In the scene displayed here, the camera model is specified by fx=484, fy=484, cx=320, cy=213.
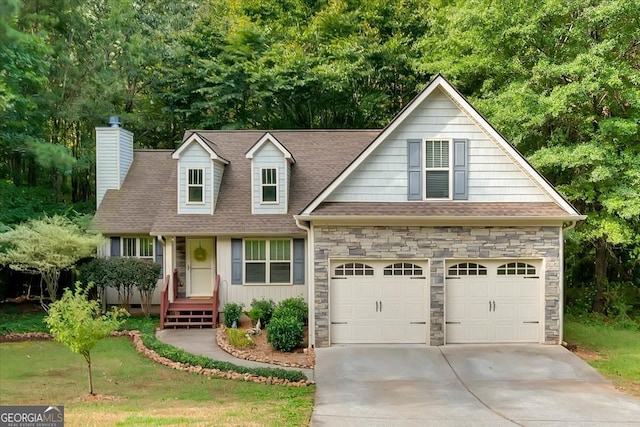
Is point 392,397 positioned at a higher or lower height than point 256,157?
lower

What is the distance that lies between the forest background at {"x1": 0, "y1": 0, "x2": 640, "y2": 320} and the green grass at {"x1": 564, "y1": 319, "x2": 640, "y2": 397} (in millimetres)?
1907

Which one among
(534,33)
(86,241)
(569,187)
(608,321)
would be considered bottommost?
(608,321)

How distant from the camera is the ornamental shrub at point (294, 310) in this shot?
1205cm

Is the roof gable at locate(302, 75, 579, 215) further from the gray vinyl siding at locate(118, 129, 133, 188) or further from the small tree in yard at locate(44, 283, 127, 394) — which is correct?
the gray vinyl siding at locate(118, 129, 133, 188)

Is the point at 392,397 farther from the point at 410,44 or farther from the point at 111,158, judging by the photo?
the point at 410,44

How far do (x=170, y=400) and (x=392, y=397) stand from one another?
369 centimetres

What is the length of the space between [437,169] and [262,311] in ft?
19.8

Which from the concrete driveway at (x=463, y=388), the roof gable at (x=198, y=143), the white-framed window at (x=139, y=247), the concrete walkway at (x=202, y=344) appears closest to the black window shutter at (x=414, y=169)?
the concrete driveway at (x=463, y=388)

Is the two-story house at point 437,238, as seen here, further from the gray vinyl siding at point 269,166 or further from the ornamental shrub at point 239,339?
the gray vinyl siding at point 269,166

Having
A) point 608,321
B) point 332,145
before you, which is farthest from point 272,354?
point 608,321

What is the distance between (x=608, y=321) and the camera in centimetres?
1575

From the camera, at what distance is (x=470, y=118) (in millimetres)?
11617

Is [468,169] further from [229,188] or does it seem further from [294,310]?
[229,188]

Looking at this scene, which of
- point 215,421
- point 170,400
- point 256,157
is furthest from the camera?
point 256,157
